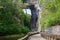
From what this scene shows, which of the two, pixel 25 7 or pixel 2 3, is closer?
pixel 2 3

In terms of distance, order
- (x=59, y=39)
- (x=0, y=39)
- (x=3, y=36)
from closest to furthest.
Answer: (x=59, y=39) < (x=0, y=39) < (x=3, y=36)

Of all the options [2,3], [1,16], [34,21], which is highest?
[2,3]

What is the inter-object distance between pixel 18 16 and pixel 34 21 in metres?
12.8

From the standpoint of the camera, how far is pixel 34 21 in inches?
2095

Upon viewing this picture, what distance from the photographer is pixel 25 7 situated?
48.7 meters

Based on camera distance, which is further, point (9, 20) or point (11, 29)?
point (9, 20)

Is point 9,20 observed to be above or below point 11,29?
above

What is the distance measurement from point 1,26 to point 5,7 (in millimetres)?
3496

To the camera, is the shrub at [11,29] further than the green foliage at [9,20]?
Yes

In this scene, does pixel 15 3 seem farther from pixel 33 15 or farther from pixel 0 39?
pixel 33 15

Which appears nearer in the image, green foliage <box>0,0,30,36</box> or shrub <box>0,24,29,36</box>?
green foliage <box>0,0,30,36</box>

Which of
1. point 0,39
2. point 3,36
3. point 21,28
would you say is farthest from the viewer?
point 21,28

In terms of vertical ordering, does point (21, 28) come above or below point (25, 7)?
below

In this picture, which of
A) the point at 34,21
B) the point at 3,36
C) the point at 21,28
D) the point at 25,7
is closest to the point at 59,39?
the point at 3,36
